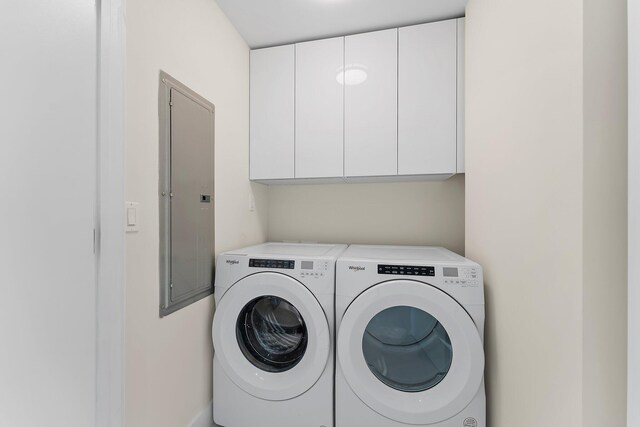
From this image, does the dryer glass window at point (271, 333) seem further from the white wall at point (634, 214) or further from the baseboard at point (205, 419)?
the white wall at point (634, 214)

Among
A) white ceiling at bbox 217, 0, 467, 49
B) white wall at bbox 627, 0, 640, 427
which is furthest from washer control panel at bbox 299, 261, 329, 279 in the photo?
white ceiling at bbox 217, 0, 467, 49

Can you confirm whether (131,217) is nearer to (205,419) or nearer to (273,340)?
(273,340)

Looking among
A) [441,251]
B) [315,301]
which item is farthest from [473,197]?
[315,301]

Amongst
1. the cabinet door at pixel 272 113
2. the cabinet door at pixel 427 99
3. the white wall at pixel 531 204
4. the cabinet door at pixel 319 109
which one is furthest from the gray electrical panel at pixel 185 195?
the white wall at pixel 531 204

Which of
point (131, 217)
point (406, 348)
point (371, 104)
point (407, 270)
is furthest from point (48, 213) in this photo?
point (371, 104)

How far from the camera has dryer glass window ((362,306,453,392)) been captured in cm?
129

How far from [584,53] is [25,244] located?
55.9 inches

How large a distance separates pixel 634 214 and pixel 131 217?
144 cm

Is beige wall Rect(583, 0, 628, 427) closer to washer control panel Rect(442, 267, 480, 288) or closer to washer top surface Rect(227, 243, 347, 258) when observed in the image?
washer control panel Rect(442, 267, 480, 288)

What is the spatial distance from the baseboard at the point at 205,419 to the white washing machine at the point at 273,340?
4 cm

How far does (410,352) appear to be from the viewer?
1.37 metres

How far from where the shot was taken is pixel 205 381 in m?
1.44

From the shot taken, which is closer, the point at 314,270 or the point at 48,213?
the point at 48,213

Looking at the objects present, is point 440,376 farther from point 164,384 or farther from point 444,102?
point 444,102
